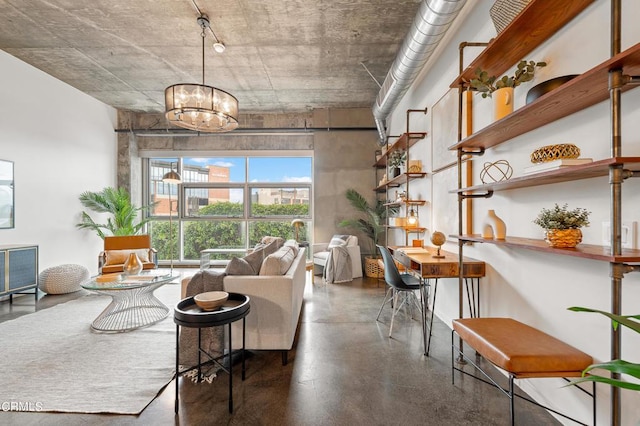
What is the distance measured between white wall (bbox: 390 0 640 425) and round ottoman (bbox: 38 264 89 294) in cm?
538

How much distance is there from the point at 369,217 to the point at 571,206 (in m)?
4.40

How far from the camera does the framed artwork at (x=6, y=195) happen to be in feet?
12.5

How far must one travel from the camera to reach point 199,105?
2.79 metres

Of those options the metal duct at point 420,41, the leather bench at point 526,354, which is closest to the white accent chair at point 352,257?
the metal duct at point 420,41

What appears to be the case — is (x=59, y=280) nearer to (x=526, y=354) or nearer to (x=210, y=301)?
(x=210, y=301)

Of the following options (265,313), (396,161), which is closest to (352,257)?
(396,161)

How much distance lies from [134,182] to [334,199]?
449 cm

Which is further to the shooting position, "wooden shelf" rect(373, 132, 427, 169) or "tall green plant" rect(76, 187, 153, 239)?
"tall green plant" rect(76, 187, 153, 239)

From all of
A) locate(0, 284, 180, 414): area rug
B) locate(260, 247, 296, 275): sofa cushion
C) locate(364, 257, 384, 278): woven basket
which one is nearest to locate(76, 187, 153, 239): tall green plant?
locate(0, 284, 180, 414): area rug

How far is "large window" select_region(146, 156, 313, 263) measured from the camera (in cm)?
Answer: 644

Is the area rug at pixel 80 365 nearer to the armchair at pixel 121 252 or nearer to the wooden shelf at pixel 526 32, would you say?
the armchair at pixel 121 252

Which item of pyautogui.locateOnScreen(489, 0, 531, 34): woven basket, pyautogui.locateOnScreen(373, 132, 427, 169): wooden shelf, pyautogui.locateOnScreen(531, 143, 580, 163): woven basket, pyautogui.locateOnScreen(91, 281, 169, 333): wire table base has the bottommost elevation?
pyautogui.locateOnScreen(91, 281, 169, 333): wire table base

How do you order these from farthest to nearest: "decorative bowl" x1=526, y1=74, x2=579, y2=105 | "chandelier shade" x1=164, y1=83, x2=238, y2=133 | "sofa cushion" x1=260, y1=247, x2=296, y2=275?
"chandelier shade" x1=164, y1=83, x2=238, y2=133
"sofa cushion" x1=260, y1=247, x2=296, y2=275
"decorative bowl" x1=526, y1=74, x2=579, y2=105

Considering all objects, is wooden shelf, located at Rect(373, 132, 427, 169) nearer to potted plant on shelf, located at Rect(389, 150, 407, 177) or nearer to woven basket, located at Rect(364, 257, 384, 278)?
potted plant on shelf, located at Rect(389, 150, 407, 177)
